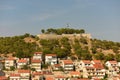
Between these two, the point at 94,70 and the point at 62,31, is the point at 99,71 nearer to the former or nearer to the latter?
the point at 94,70

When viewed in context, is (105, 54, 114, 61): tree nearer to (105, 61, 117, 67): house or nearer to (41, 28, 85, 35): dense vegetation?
(105, 61, 117, 67): house

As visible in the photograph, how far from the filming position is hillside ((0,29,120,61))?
4850cm

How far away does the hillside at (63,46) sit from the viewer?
159 ft

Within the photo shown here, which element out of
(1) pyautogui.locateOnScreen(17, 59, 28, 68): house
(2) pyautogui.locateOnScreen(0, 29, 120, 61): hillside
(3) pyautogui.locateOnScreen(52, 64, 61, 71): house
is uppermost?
(2) pyautogui.locateOnScreen(0, 29, 120, 61): hillside

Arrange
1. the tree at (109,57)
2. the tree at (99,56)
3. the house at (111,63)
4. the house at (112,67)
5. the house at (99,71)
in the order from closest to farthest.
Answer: the house at (99,71) → the house at (112,67) → the house at (111,63) → the tree at (109,57) → the tree at (99,56)

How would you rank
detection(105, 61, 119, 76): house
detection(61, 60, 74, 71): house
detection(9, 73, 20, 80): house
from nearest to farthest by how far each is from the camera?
detection(9, 73, 20, 80): house, detection(105, 61, 119, 76): house, detection(61, 60, 74, 71): house

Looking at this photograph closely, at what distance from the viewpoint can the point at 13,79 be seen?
37.7 m

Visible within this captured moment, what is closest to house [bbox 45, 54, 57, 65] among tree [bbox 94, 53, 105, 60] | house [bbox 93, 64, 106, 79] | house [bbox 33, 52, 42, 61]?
house [bbox 33, 52, 42, 61]

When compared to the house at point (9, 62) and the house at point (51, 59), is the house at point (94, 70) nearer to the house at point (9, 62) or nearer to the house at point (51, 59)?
the house at point (51, 59)

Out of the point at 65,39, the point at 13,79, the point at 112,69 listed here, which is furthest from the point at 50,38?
the point at 13,79

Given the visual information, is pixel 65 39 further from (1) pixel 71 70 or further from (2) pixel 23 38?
(1) pixel 71 70

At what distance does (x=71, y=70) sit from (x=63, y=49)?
554 centimetres

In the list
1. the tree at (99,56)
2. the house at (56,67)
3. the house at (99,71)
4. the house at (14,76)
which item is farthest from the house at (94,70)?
the house at (14,76)

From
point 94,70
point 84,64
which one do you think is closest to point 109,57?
point 84,64
